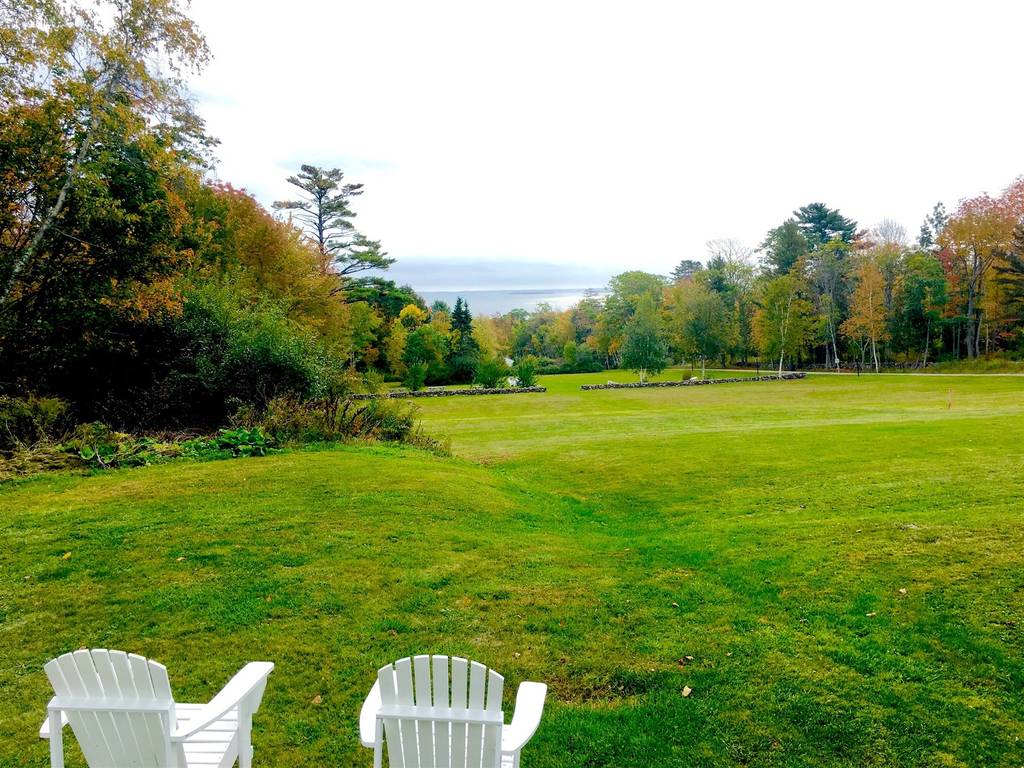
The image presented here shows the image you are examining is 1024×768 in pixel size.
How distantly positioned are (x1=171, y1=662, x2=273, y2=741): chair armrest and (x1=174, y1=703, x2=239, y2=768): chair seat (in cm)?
11

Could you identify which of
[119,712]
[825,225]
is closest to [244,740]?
[119,712]

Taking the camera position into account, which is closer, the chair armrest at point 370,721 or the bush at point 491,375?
the chair armrest at point 370,721

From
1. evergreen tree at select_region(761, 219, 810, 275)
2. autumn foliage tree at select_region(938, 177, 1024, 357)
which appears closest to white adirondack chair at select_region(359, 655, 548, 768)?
autumn foliage tree at select_region(938, 177, 1024, 357)

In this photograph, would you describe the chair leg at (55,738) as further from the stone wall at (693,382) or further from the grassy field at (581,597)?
the stone wall at (693,382)

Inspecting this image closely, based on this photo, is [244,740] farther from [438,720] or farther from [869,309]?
[869,309]

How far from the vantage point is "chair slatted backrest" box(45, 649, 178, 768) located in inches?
91.6

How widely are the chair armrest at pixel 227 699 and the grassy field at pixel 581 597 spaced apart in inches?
23.5

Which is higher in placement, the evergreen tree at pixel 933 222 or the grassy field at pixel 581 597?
the evergreen tree at pixel 933 222

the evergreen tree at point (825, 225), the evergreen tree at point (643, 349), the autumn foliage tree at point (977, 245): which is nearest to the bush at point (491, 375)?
the evergreen tree at point (643, 349)

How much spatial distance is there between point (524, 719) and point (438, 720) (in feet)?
1.41

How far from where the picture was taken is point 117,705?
2363 mm

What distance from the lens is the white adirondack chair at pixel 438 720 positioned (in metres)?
2.23

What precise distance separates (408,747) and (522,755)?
1.05m

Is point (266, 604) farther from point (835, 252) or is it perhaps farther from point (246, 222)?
point (835, 252)
